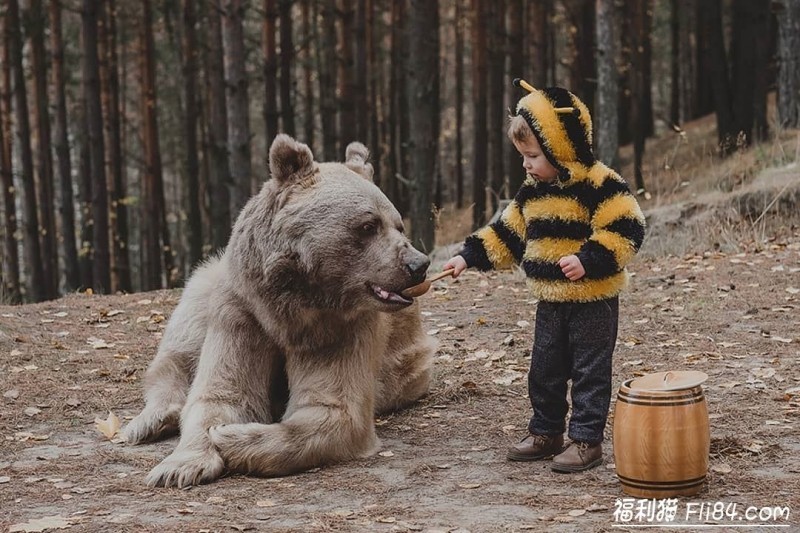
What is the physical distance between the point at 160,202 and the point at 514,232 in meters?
16.2

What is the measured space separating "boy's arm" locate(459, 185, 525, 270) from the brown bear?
1.27 feet

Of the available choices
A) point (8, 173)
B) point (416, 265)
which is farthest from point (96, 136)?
point (416, 265)

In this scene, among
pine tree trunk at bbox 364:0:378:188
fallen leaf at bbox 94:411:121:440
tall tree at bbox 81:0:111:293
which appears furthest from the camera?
pine tree trunk at bbox 364:0:378:188

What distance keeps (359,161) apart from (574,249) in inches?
49.9

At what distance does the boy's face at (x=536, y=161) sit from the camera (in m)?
4.32

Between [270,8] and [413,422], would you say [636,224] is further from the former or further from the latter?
[270,8]

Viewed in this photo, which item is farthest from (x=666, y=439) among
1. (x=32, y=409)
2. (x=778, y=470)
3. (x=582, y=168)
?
(x=32, y=409)

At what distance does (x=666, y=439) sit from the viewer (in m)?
3.72

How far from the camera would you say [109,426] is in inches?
208

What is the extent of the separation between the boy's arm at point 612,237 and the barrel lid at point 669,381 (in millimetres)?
517

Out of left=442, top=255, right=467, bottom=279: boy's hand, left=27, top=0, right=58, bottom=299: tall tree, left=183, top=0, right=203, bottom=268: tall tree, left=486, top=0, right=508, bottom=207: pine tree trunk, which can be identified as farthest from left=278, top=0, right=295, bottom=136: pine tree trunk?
left=442, top=255, right=467, bottom=279: boy's hand

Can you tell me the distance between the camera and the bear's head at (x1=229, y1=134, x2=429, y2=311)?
4.32 m

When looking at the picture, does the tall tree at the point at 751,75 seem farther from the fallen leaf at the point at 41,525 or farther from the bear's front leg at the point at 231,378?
the fallen leaf at the point at 41,525

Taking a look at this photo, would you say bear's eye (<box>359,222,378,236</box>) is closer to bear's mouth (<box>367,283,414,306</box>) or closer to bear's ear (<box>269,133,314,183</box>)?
bear's mouth (<box>367,283,414,306</box>)
